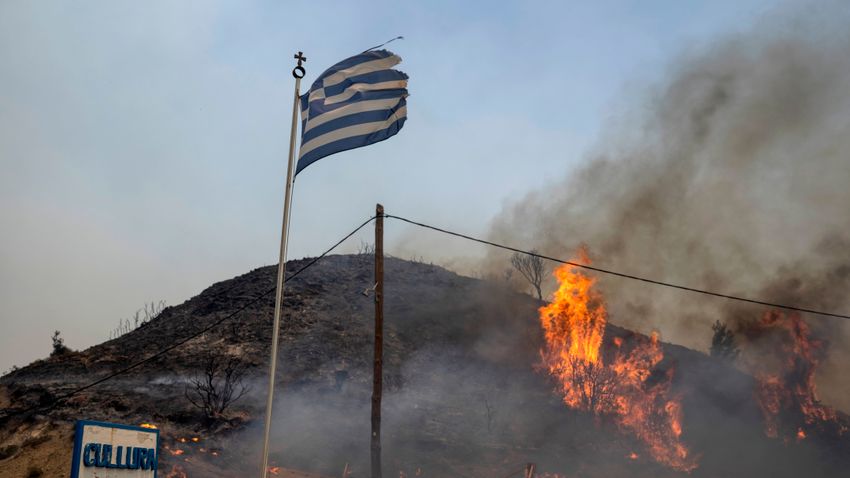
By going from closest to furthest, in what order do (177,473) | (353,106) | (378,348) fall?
1. (353,106)
2. (378,348)
3. (177,473)

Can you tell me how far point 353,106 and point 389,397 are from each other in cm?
2235

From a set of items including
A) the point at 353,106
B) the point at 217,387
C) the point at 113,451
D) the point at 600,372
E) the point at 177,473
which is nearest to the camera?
the point at 113,451

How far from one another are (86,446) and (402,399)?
22.1m

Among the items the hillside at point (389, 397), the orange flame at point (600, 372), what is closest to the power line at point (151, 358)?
the hillside at point (389, 397)

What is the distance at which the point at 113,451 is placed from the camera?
47.5 feet

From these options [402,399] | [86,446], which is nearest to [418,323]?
[402,399]

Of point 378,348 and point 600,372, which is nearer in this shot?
point 378,348

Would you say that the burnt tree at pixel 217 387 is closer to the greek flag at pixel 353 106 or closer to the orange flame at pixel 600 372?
the orange flame at pixel 600 372

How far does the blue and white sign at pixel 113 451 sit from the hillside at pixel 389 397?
9838 millimetres

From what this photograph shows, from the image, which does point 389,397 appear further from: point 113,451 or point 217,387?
point 113,451

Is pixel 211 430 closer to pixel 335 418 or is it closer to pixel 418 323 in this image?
pixel 335 418

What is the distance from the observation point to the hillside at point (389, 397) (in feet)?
94.3

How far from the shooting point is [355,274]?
48.3m

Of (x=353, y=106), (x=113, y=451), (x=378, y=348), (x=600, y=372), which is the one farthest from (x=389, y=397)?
(x=353, y=106)
